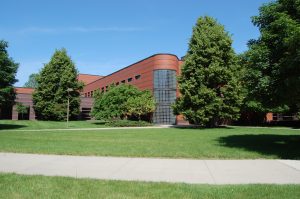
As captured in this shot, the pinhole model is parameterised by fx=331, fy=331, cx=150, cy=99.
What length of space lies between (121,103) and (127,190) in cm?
4197

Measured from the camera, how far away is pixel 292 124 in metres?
45.2

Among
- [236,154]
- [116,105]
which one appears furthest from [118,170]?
[116,105]

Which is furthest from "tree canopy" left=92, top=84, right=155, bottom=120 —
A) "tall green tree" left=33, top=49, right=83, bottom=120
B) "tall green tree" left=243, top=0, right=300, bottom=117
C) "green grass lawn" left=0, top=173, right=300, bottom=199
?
"green grass lawn" left=0, top=173, right=300, bottom=199

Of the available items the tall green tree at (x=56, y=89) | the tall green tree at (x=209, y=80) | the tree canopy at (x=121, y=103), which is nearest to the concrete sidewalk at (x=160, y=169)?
the tall green tree at (x=209, y=80)

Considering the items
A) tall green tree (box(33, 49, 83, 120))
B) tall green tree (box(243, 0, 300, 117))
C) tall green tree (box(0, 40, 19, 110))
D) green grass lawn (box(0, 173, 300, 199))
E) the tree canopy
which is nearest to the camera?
green grass lawn (box(0, 173, 300, 199))

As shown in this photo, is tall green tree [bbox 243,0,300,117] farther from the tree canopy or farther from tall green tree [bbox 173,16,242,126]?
the tree canopy

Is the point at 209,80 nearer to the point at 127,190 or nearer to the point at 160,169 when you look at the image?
the point at 160,169

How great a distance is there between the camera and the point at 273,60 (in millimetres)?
14680

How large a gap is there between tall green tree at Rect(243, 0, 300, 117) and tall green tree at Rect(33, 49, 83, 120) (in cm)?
4511

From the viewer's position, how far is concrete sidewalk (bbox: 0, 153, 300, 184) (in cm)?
823

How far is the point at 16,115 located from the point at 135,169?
5966 cm

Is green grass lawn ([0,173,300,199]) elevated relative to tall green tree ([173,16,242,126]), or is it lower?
lower

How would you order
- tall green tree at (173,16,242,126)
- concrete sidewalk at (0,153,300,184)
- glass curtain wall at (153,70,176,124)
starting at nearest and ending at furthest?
concrete sidewalk at (0,153,300,184)
tall green tree at (173,16,242,126)
glass curtain wall at (153,70,176,124)

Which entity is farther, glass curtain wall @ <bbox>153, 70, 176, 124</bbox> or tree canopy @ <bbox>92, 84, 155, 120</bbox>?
glass curtain wall @ <bbox>153, 70, 176, 124</bbox>
